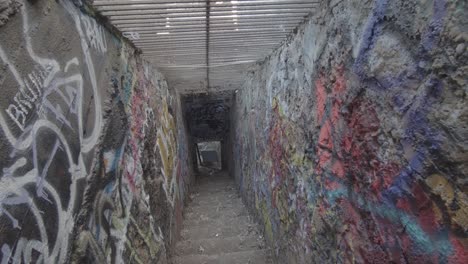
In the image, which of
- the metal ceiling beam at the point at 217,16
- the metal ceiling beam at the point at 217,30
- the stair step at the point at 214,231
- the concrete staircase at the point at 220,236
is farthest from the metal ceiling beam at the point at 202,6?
the stair step at the point at 214,231

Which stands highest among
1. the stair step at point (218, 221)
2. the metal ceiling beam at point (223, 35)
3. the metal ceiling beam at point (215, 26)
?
the metal ceiling beam at point (215, 26)

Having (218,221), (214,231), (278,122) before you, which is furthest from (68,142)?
(218,221)

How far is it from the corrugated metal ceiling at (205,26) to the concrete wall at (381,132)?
24cm

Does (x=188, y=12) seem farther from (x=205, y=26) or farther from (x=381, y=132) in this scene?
(x=381, y=132)

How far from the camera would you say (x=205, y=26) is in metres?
2.54

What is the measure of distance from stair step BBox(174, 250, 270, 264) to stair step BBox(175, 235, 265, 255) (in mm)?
203

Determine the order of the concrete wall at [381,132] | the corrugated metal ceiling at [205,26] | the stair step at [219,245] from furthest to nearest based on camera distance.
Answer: the stair step at [219,245]
the corrugated metal ceiling at [205,26]
the concrete wall at [381,132]

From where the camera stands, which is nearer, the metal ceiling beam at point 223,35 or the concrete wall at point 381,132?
the concrete wall at point 381,132

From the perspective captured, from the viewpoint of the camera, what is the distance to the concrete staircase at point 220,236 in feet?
14.7

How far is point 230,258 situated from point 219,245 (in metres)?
0.54

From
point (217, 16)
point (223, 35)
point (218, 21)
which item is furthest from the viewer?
point (223, 35)

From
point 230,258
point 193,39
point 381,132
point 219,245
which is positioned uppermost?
point 193,39

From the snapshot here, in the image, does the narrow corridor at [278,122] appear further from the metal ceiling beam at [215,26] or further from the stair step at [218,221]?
the stair step at [218,221]

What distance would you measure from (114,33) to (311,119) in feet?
5.79
